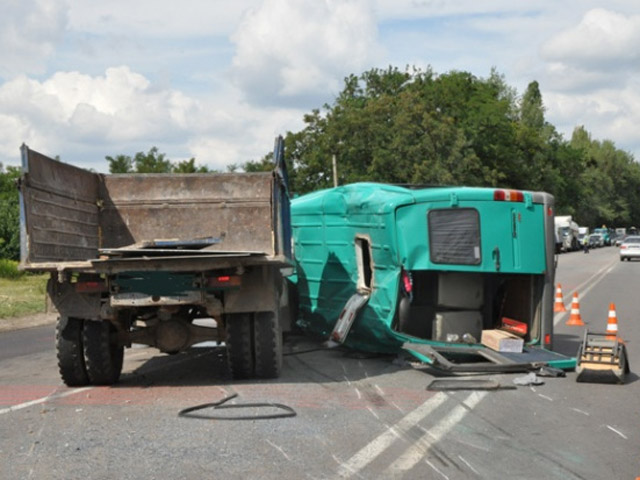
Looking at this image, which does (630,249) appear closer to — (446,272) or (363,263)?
(363,263)

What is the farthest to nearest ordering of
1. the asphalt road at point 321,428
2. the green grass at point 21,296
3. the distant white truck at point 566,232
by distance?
the distant white truck at point 566,232
the green grass at point 21,296
the asphalt road at point 321,428

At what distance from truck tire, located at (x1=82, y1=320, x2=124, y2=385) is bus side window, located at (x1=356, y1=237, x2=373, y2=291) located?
3.60 m

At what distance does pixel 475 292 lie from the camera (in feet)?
37.8

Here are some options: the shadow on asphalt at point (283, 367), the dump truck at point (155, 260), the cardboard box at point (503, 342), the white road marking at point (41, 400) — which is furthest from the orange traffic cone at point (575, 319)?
the white road marking at point (41, 400)

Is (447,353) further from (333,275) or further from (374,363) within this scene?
(333,275)

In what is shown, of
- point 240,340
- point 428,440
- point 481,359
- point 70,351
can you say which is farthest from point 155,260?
point 481,359

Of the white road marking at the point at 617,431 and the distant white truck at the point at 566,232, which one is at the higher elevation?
the distant white truck at the point at 566,232

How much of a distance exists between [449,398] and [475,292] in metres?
3.16

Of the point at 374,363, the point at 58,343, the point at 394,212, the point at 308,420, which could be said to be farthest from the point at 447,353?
the point at 58,343

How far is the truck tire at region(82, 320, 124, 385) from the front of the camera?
30.9 ft

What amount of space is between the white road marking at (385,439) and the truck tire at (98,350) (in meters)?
3.39

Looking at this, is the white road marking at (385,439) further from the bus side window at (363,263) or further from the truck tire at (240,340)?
the bus side window at (363,263)

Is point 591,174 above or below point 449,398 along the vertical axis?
above

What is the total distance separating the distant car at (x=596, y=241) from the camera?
315ft
